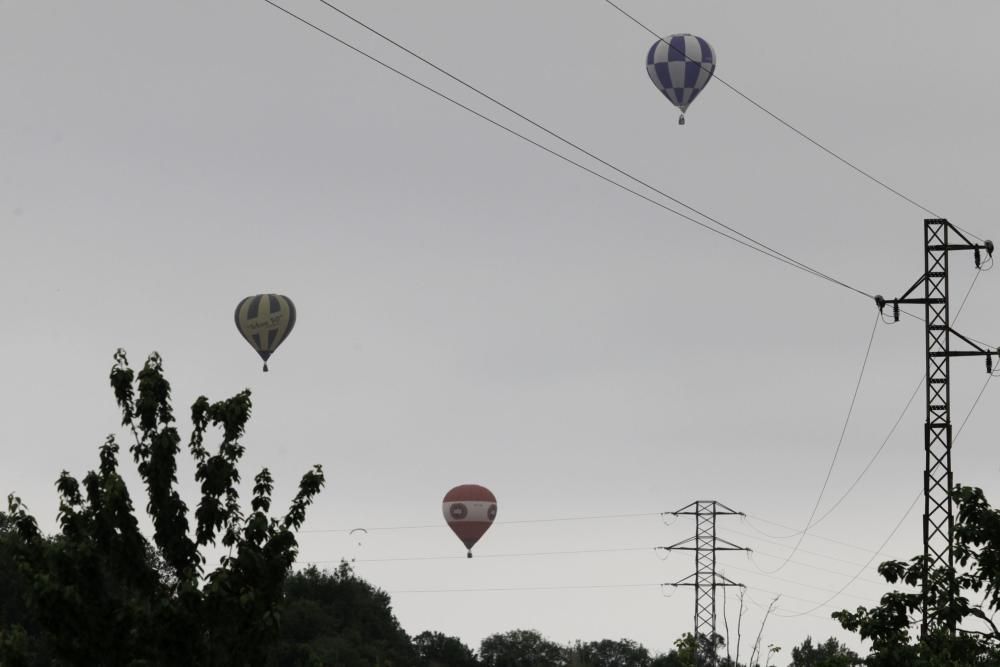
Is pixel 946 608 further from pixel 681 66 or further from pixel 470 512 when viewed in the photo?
pixel 470 512

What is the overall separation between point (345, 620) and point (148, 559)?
116685mm

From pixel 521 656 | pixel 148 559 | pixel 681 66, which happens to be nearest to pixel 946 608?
pixel 148 559

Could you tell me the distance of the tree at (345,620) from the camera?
133m

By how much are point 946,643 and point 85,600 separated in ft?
55.3

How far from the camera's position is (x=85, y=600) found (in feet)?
97.8

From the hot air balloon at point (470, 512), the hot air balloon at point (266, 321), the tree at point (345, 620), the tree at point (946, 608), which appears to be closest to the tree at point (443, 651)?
the tree at point (345, 620)

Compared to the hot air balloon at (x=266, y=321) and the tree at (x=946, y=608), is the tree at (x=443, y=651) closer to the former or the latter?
the hot air balloon at (x=266, y=321)

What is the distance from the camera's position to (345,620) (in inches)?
5802

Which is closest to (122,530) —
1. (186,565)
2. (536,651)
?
(186,565)

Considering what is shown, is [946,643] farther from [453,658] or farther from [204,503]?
[453,658]

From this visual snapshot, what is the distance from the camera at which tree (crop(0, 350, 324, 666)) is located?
97.6ft

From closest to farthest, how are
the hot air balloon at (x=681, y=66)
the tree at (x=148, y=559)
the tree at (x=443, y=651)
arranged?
the tree at (x=148, y=559) < the hot air balloon at (x=681, y=66) < the tree at (x=443, y=651)

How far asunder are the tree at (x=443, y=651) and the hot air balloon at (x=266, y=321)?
241ft

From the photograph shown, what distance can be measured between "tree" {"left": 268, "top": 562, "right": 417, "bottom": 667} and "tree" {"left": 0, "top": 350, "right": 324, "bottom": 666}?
96279mm
